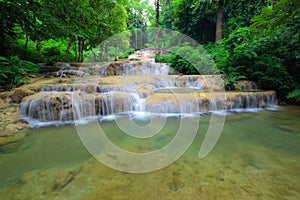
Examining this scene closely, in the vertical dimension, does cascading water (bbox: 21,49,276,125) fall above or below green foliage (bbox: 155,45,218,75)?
below

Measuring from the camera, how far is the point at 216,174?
5.55 feet

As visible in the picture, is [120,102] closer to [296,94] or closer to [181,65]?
[296,94]

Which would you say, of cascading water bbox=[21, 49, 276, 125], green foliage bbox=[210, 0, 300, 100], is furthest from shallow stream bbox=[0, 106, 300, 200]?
green foliage bbox=[210, 0, 300, 100]

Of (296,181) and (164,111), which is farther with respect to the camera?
(164,111)

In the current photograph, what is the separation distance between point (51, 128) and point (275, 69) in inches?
313

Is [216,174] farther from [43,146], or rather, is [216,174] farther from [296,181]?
[43,146]

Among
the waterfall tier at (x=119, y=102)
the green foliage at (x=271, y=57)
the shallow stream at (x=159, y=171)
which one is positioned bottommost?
the shallow stream at (x=159, y=171)

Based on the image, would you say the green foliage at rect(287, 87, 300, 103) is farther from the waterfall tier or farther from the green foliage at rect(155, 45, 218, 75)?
the green foliage at rect(155, 45, 218, 75)

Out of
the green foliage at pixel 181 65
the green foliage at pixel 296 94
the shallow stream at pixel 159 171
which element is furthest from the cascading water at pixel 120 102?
the green foliage at pixel 181 65

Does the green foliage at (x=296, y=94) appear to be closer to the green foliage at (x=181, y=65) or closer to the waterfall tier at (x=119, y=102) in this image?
the waterfall tier at (x=119, y=102)

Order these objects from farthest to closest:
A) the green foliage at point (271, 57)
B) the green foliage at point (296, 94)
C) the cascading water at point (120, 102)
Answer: the green foliage at point (271, 57)
the green foliage at point (296, 94)
the cascading water at point (120, 102)

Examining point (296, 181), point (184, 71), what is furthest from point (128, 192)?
point (184, 71)

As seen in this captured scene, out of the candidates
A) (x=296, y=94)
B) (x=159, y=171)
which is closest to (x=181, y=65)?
(x=296, y=94)

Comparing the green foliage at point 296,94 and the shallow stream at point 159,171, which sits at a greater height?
the green foliage at point 296,94
